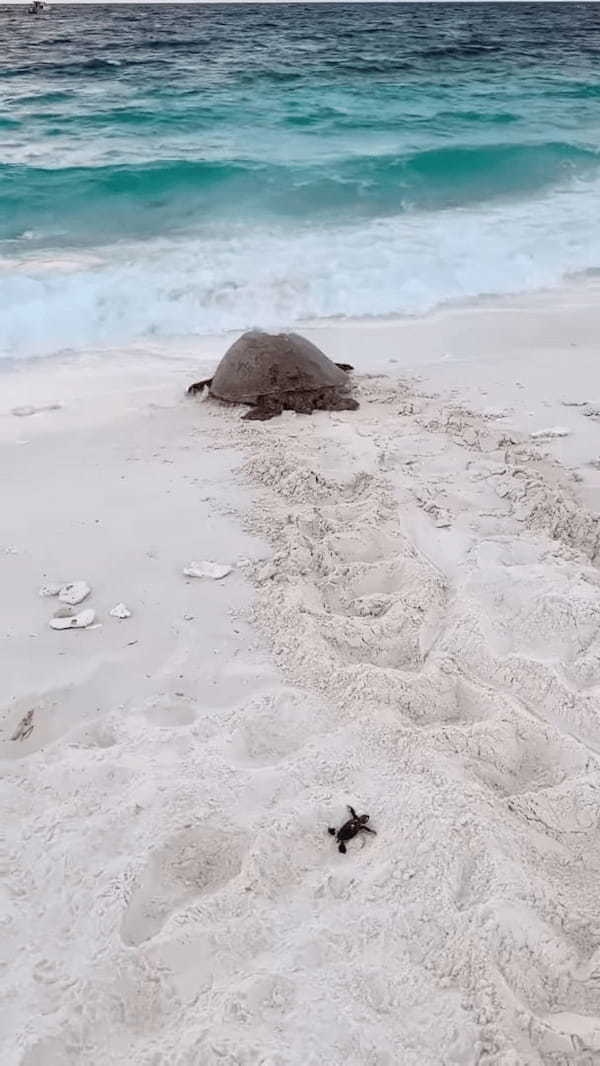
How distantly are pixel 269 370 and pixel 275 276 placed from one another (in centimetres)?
277

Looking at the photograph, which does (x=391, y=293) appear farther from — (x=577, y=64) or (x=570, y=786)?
(x=577, y=64)

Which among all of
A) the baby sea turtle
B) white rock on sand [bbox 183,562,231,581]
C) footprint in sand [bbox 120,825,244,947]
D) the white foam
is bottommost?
the white foam

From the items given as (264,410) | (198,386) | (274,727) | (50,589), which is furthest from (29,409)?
(274,727)

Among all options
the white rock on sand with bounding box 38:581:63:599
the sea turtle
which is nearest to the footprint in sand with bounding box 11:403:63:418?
the sea turtle

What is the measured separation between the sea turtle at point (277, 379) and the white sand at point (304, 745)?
0.25 metres

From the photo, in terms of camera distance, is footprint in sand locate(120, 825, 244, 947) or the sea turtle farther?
the sea turtle

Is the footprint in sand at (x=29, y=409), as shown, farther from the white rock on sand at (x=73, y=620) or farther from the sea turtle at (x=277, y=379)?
the white rock on sand at (x=73, y=620)

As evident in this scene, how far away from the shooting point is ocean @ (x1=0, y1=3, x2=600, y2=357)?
267 inches

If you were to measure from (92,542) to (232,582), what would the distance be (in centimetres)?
69

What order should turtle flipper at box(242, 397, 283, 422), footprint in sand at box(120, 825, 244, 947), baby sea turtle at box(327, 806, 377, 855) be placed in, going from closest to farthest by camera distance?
footprint in sand at box(120, 825, 244, 947), baby sea turtle at box(327, 806, 377, 855), turtle flipper at box(242, 397, 283, 422)

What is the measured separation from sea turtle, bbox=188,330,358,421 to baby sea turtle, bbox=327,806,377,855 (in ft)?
9.54

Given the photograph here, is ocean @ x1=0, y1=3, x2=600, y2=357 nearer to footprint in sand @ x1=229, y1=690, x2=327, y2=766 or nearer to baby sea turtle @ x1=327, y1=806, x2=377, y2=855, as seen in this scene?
footprint in sand @ x1=229, y1=690, x2=327, y2=766

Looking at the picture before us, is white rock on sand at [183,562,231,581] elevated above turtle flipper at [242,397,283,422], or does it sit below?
above

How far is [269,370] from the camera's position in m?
4.73
